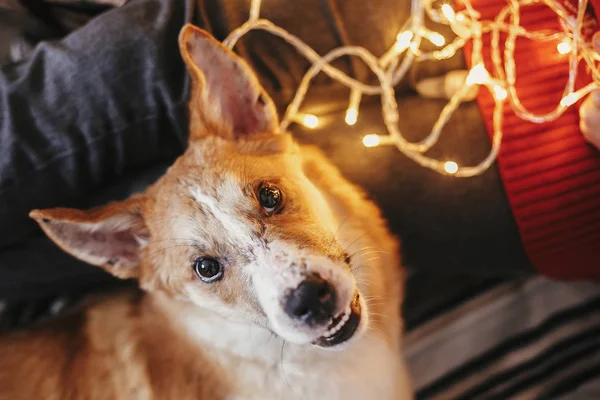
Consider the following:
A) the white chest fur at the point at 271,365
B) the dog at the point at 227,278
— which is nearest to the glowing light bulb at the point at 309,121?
the dog at the point at 227,278

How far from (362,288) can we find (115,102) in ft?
3.16

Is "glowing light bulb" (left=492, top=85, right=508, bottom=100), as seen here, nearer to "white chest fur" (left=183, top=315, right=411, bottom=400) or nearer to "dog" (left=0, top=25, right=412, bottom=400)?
"dog" (left=0, top=25, right=412, bottom=400)

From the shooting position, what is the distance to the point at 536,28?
5.08ft

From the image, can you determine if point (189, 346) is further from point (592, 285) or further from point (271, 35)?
point (592, 285)

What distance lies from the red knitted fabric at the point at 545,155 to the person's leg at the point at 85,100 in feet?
3.21

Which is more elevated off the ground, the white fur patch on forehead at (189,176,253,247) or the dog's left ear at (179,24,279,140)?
the dog's left ear at (179,24,279,140)

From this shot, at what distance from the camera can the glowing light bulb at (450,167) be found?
164 cm

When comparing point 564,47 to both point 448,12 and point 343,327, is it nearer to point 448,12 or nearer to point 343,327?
point 448,12

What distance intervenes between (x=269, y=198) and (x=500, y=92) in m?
0.79

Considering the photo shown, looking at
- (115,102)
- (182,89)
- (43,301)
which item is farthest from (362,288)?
(43,301)

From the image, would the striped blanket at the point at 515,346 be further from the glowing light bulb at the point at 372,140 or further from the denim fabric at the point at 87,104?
the denim fabric at the point at 87,104

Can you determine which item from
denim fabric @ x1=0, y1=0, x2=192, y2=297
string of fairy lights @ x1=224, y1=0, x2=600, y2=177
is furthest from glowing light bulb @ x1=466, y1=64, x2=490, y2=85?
denim fabric @ x1=0, y1=0, x2=192, y2=297

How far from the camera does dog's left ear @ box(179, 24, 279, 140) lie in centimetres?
137

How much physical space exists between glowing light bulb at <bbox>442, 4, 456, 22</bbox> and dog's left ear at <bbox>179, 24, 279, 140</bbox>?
583mm
